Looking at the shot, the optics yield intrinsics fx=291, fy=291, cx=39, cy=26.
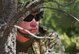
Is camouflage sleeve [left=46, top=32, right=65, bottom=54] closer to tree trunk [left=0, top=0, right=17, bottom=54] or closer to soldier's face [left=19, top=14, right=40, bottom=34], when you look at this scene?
soldier's face [left=19, top=14, right=40, bottom=34]

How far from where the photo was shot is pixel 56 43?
1313mm

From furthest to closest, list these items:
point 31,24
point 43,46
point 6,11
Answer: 1. point 43,46
2. point 31,24
3. point 6,11

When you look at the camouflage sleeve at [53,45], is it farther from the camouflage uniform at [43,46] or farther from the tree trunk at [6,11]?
the tree trunk at [6,11]

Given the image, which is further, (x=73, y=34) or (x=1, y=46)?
(x=73, y=34)

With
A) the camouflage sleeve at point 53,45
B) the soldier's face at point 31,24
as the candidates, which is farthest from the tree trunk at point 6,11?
the camouflage sleeve at point 53,45

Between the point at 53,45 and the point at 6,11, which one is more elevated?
the point at 6,11

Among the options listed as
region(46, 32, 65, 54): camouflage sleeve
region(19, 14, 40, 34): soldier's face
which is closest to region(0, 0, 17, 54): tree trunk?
region(19, 14, 40, 34): soldier's face

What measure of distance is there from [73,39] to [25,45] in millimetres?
2283

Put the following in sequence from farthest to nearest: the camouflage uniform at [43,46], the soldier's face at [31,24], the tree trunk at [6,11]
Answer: the camouflage uniform at [43,46] < the soldier's face at [31,24] < the tree trunk at [6,11]

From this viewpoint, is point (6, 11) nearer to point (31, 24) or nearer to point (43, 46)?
point (31, 24)

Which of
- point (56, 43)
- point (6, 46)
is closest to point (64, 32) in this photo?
point (56, 43)

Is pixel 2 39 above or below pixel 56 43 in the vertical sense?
above

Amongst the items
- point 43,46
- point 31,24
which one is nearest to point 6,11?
point 31,24

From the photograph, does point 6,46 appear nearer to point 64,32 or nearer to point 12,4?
point 12,4
